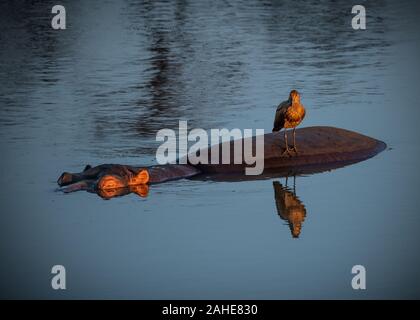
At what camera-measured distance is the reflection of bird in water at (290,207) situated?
14.3m

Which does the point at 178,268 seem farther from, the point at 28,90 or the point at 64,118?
the point at 28,90

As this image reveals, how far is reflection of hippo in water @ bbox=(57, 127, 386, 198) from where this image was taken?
1557cm

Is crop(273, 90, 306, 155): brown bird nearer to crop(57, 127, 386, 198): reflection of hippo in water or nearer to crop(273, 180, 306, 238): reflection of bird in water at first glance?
crop(57, 127, 386, 198): reflection of hippo in water

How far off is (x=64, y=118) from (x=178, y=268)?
8.15 meters

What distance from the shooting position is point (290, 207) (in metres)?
15.0

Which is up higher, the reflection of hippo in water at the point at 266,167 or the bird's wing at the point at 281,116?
the bird's wing at the point at 281,116

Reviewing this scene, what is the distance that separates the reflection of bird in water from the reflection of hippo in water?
68cm

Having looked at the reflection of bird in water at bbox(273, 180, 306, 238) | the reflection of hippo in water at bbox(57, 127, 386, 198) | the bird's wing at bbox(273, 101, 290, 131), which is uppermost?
the bird's wing at bbox(273, 101, 290, 131)

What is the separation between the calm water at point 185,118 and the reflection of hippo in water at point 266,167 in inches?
9.8

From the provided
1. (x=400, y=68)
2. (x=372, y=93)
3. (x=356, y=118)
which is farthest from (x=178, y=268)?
(x=400, y=68)

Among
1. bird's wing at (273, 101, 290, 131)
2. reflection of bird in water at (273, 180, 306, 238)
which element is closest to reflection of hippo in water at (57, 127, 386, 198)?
bird's wing at (273, 101, 290, 131)
